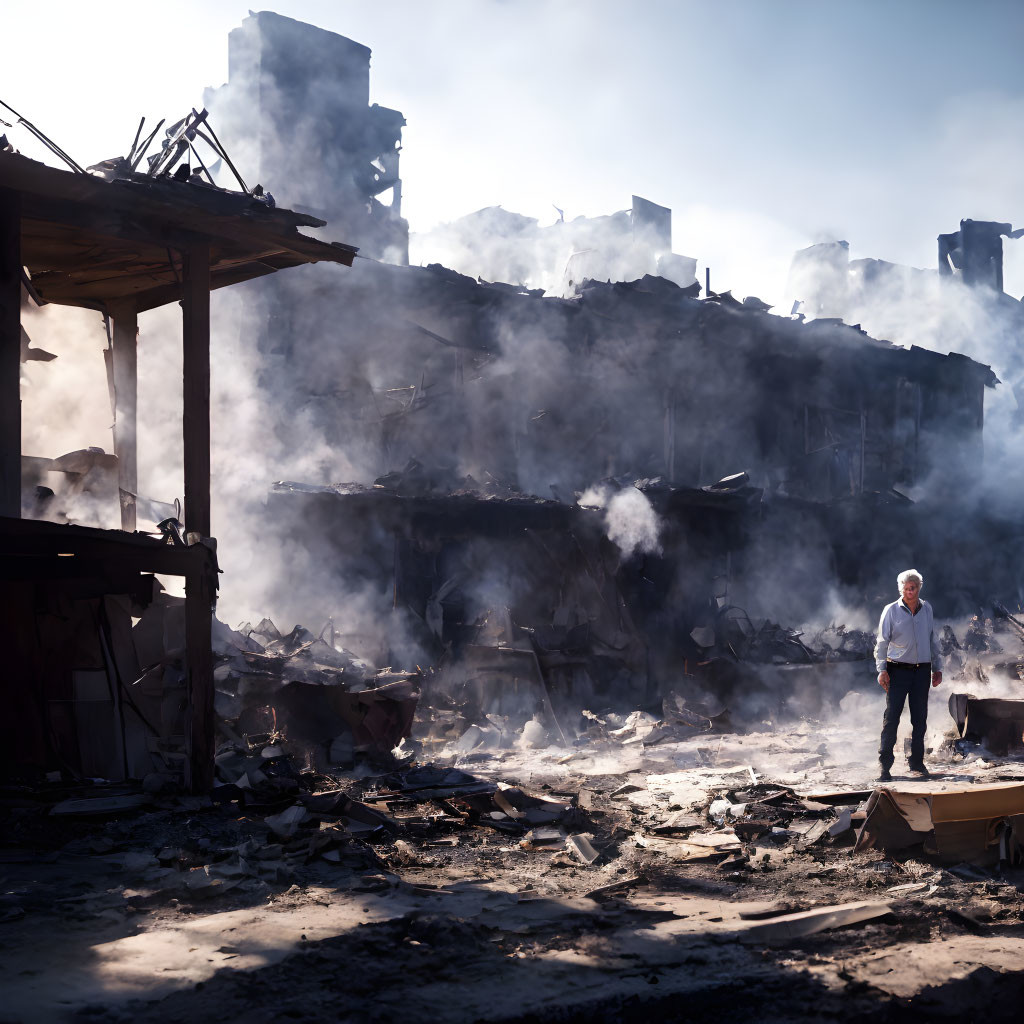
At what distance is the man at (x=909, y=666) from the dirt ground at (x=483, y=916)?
1283mm

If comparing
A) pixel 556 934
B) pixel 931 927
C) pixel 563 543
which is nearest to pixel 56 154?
pixel 556 934

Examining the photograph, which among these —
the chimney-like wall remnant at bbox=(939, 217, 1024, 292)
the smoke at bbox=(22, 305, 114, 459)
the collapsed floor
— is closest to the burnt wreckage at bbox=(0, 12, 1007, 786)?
the collapsed floor

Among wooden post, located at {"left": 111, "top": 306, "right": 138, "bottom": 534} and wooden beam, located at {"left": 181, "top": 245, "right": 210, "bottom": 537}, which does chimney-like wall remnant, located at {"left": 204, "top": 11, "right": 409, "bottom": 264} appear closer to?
wooden post, located at {"left": 111, "top": 306, "right": 138, "bottom": 534}

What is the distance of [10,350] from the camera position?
8.12 meters

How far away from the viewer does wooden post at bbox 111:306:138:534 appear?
10.9 m

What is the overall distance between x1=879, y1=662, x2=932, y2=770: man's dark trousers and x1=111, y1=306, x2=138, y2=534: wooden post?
8134 millimetres

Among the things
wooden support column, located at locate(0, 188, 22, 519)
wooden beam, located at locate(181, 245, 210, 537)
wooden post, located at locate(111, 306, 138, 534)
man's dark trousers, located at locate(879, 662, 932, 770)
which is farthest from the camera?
wooden post, located at locate(111, 306, 138, 534)

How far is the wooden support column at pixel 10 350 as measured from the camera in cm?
780

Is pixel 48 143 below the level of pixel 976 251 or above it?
below

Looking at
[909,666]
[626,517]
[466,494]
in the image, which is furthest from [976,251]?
[909,666]

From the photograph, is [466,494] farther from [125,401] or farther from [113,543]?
[113,543]

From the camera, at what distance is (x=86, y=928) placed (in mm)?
4812

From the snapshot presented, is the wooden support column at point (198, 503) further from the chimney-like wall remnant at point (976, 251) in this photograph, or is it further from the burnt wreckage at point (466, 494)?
the chimney-like wall remnant at point (976, 251)

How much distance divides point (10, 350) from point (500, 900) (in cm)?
605
